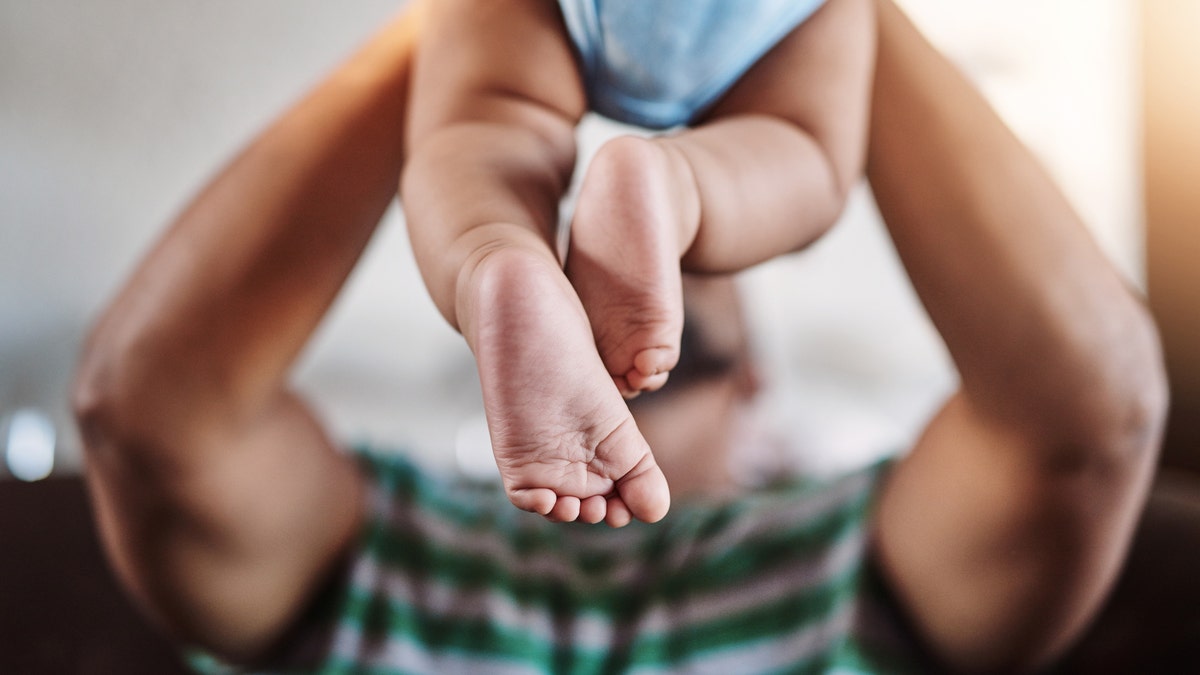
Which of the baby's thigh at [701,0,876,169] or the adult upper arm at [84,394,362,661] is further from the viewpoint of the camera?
the adult upper arm at [84,394,362,661]

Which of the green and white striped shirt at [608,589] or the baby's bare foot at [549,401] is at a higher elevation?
the baby's bare foot at [549,401]

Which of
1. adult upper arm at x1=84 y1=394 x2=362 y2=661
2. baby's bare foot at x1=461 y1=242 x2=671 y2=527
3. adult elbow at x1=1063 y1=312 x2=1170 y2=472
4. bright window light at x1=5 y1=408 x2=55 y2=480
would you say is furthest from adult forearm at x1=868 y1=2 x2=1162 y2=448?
bright window light at x1=5 y1=408 x2=55 y2=480

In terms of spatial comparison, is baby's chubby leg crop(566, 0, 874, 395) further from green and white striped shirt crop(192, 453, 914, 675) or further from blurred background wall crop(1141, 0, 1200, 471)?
green and white striped shirt crop(192, 453, 914, 675)

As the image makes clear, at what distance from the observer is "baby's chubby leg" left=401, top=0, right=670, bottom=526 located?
0.18 m

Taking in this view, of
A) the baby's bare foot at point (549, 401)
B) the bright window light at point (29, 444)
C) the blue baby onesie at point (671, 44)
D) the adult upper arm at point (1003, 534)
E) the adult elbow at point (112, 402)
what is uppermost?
the blue baby onesie at point (671, 44)

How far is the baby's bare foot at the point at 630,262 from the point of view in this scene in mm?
189

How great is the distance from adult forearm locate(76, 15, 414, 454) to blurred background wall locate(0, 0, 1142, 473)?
3cm

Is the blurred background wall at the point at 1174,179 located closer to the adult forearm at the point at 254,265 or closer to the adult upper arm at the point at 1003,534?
the adult upper arm at the point at 1003,534

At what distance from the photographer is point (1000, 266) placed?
0.29 m

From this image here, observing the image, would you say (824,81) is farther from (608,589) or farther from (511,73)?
(608,589)

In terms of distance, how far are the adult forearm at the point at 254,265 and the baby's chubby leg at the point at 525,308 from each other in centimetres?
9

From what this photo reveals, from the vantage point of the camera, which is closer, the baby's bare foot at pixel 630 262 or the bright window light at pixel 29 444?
the baby's bare foot at pixel 630 262

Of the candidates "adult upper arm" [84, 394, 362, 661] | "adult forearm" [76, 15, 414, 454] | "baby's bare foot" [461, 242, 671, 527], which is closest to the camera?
"baby's bare foot" [461, 242, 671, 527]

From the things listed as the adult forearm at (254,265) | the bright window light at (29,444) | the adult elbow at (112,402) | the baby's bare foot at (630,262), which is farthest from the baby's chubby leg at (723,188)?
the bright window light at (29,444)
